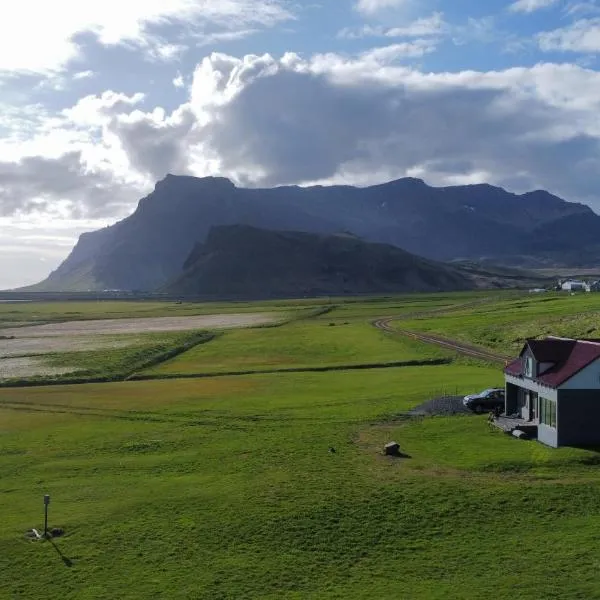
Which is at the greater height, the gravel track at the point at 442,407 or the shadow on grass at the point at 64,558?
the gravel track at the point at 442,407

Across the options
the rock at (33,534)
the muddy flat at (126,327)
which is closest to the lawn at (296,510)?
the rock at (33,534)

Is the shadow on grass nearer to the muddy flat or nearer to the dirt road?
the dirt road

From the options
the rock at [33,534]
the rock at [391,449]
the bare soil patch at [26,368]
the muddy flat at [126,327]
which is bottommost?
the rock at [33,534]

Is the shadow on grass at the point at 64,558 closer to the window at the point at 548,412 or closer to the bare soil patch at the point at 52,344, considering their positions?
the window at the point at 548,412

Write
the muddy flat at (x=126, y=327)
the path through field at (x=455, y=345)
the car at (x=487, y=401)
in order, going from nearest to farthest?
1. the car at (x=487, y=401)
2. the path through field at (x=455, y=345)
3. the muddy flat at (x=126, y=327)

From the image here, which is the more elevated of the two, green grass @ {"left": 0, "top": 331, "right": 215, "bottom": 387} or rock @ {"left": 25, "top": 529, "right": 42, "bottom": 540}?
green grass @ {"left": 0, "top": 331, "right": 215, "bottom": 387}

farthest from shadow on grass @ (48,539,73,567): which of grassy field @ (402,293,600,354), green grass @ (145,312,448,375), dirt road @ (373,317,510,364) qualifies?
grassy field @ (402,293,600,354)

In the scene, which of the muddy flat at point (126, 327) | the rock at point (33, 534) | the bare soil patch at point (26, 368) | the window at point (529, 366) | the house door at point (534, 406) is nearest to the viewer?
the rock at point (33, 534)
